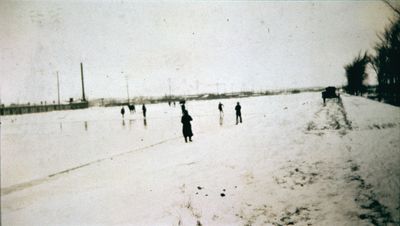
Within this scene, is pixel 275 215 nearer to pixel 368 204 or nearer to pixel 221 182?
pixel 221 182

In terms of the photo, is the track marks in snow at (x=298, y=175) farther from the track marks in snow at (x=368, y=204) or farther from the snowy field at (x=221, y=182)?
the track marks in snow at (x=368, y=204)

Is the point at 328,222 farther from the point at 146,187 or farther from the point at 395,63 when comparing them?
the point at 395,63

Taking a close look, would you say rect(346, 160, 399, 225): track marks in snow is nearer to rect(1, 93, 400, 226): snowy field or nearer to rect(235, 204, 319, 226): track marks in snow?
rect(1, 93, 400, 226): snowy field

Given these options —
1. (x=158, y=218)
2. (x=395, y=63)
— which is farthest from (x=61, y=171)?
(x=395, y=63)

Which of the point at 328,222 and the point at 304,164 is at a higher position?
the point at 304,164

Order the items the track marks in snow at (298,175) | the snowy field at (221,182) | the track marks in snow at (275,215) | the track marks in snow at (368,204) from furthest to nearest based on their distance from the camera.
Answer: the track marks in snow at (298,175)
the snowy field at (221,182)
the track marks in snow at (275,215)
the track marks in snow at (368,204)

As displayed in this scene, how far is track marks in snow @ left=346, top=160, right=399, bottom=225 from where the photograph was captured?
6.07 metres

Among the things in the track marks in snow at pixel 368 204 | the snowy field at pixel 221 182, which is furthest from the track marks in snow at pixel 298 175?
the track marks in snow at pixel 368 204

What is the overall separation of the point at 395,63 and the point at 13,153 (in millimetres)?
17218

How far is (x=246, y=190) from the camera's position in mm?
7203

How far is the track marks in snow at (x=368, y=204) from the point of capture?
607 cm

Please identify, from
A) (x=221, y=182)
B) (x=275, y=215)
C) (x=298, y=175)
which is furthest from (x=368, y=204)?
(x=221, y=182)

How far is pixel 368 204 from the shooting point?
636 centimetres

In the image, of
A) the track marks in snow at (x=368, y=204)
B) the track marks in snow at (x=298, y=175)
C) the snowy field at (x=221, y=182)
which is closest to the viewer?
the track marks in snow at (x=368, y=204)
